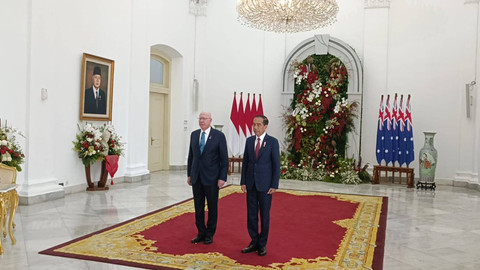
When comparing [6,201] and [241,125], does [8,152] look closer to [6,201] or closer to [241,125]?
[6,201]

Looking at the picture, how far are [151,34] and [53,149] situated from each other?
4709 millimetres

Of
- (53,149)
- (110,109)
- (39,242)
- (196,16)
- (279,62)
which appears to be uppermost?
(196,16)

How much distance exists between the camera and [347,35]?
42.8 feet

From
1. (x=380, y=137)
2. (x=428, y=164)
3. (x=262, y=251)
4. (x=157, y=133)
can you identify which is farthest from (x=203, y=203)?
(x=157, y=133)

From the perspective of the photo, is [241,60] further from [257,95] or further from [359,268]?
[359,268]

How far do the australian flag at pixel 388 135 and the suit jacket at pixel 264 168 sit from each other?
7.93 m

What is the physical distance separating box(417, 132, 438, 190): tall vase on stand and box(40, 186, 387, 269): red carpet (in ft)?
11.8

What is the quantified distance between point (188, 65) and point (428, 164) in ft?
25.4

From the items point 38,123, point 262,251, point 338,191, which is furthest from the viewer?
point 338,191

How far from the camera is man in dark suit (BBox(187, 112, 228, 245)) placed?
17.0 feet

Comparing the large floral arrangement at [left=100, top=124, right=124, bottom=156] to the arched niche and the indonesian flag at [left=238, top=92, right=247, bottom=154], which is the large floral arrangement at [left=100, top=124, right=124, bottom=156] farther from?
the arched niche

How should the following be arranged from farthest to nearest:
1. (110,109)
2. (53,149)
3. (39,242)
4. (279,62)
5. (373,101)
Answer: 1. (279,62)
2. (373,101)
3. (110,109)
4. (53,149)
5. (39,242)

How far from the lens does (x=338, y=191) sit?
34.1 feet

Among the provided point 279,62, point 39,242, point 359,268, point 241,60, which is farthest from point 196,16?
point 359,268
